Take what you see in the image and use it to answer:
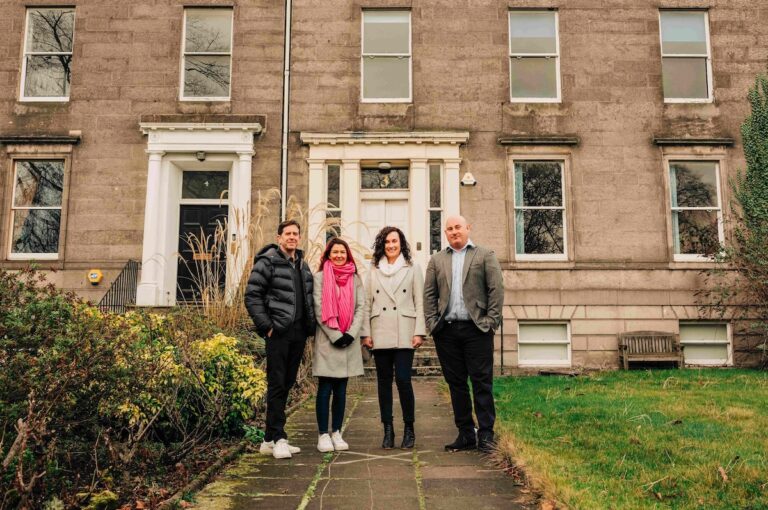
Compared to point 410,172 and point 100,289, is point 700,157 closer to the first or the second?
point 410,172

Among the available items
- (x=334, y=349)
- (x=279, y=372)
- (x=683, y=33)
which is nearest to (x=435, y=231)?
(x=683, y=33)

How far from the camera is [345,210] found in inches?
511

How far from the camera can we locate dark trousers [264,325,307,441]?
5.30 m

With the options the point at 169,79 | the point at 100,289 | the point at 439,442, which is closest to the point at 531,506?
the point at 439,442

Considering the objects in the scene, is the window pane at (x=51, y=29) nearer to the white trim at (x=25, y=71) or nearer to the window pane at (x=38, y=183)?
the white trim at (x=25, y=71)

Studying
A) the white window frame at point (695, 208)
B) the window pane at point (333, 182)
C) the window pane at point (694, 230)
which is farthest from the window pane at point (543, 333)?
the window pane at point (333, 182)

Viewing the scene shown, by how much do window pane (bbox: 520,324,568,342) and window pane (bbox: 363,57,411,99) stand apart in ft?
18.3

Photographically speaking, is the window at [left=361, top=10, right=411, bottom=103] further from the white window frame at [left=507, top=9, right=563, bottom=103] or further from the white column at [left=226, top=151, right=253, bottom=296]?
the white column at [left=226, top=151, right=253, bottom=296]

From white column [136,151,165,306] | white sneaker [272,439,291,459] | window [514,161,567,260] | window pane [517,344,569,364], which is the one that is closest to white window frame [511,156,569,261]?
window [514,161,567,260]

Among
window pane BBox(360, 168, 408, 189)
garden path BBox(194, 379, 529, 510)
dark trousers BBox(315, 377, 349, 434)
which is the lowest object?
garden path BBox(194, 379, 529, 510)

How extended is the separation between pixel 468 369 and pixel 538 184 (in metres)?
8.33

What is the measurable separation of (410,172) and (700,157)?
6108mm

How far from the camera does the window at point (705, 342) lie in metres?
12.6

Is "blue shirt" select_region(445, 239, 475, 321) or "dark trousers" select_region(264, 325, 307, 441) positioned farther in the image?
"blue shirt" select_region(445, 239, 475, 321)
